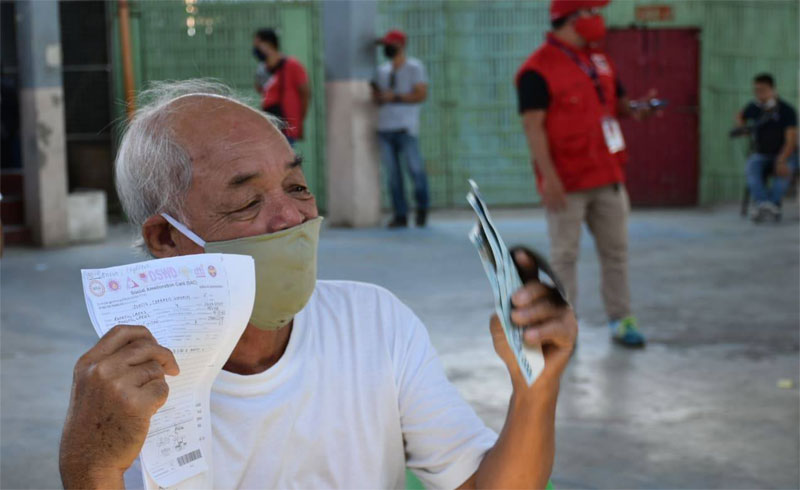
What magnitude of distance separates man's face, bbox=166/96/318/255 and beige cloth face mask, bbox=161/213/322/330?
3cm

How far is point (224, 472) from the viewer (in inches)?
80.1

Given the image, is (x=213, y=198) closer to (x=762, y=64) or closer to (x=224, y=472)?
(x=224, y=472)

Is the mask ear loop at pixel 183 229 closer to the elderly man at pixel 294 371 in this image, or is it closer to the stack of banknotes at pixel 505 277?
the elderly man at pixel 294 371

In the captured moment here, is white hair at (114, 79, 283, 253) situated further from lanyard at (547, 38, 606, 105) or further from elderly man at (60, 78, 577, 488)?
lanyard at (547, 38, 606, 105)

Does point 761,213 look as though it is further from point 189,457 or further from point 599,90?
point 189,457

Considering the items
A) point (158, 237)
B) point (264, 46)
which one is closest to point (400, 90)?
point (264, 46)

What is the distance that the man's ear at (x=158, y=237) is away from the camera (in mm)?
2139

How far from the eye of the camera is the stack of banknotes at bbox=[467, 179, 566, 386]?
1659mm

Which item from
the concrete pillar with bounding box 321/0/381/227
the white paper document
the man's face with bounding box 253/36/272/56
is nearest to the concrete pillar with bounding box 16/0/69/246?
the man's face with bounding box 253/36/272/56

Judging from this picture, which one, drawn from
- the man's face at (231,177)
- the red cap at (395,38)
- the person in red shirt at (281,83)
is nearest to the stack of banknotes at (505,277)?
the man's face at (231,177)

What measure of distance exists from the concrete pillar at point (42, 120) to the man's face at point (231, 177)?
824 centimetres

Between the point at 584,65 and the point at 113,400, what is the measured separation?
4199 mm

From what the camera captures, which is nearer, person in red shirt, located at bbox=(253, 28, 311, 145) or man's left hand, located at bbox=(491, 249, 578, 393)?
man's left hand, located at bbox=(491, 249, 578, 393)

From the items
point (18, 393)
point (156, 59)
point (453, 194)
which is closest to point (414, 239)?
point (453, 194)
